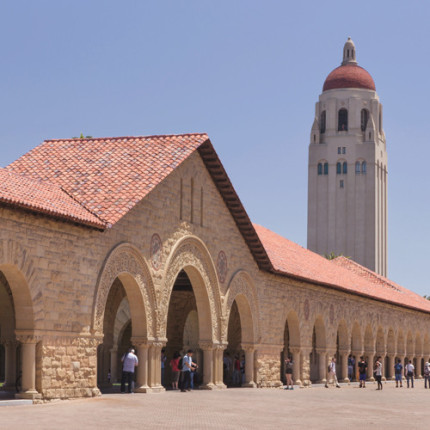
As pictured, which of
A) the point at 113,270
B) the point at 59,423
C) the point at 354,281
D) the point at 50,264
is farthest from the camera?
the point at 354,281

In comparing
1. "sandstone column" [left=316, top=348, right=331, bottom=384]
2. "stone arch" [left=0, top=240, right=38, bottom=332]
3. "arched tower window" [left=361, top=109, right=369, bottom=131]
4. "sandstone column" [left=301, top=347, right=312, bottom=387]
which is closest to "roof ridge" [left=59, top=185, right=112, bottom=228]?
"stone arch" [left=0, top=240, right=38, bottom=332]

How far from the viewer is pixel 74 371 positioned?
77.9 feet

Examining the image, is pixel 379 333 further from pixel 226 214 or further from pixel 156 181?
pixel 156 181

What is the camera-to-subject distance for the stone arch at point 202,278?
95.8ft

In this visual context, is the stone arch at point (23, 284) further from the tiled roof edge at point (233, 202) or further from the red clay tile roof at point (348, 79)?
the red clay tile roof at point (348, 79)

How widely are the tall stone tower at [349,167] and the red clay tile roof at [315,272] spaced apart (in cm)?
6031

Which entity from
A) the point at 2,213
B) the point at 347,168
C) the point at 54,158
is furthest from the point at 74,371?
Answer: the point at 347,168

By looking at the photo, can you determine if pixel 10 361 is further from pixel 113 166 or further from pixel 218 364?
pixel 218 364

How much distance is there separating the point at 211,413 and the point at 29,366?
14.6ft

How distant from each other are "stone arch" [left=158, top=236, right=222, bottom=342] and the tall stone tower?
298ft

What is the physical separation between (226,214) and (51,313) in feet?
37.0

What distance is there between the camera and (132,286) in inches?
1047

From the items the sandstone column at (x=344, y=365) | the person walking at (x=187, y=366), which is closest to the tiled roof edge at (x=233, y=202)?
the person walking at (x=187, y=366)

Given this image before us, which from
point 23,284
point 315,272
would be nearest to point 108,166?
point 23,284
